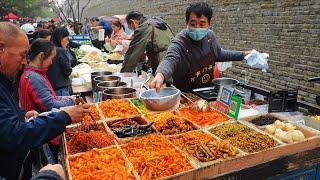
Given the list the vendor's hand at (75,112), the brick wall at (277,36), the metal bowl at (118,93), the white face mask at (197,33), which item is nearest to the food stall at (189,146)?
the vendor's hand at (75,112)

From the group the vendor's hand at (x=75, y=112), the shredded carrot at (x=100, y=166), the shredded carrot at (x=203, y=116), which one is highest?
the vendor's hand at (x=75, y=112)

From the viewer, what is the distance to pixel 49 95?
3.36 m

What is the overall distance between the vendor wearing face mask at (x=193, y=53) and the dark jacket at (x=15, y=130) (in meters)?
1.37

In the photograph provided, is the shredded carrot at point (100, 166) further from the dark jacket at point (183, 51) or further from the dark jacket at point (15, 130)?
the dark jacket at point (183, 51)

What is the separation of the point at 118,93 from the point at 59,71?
1558 mm

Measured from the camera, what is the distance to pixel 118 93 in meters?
3.78

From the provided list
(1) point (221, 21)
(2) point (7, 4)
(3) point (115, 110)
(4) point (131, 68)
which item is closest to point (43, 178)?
(3) point (115, 110)

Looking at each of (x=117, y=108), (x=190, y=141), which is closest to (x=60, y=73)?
(x=117, y=108)

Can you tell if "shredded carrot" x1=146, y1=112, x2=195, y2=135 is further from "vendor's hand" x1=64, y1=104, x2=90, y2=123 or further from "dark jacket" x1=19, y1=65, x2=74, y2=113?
"dark jacket" x1=19, y1=65, x2=74, y2=113

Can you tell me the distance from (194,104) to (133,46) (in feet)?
7.92

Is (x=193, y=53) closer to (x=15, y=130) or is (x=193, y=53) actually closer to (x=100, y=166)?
(x=100, y=166)

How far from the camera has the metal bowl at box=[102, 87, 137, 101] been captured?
3.57 metres

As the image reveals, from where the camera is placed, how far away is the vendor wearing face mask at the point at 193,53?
3363 mm

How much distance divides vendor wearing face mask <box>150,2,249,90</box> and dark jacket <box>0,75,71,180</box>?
1.37 meters
